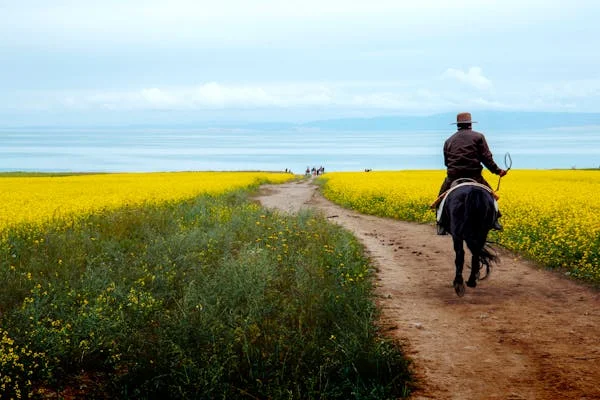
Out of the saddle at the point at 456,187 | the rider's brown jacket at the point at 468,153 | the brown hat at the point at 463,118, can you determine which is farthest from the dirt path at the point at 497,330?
the brown hat at the point at 463,118

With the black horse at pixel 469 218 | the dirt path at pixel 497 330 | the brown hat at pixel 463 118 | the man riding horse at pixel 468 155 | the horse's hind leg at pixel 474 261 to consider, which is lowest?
the dirt path at pixel 497 330

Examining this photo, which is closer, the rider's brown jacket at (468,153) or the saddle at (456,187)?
the saddle at (456,187)

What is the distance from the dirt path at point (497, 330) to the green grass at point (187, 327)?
0.46 metres

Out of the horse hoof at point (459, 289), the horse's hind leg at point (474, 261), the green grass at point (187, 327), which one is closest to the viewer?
the green grass at point (187, 327)

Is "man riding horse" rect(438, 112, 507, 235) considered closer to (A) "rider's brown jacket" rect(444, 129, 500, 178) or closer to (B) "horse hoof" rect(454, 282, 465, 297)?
(A) "rider's brown jacket" rect(444, 129, 500, 178)

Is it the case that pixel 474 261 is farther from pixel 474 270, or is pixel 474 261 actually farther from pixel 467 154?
pixel 467 154

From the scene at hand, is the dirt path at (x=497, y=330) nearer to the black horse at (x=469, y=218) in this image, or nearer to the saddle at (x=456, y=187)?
the black horse at (x=469, y=218)

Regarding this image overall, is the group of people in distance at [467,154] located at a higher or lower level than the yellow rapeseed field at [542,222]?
higher

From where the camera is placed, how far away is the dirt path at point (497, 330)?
559 centimetres

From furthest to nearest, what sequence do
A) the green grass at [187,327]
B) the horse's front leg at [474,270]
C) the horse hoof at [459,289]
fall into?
the horse's front leg at [474,270], the horse hoof at [459,289], the green grass at [187,327]

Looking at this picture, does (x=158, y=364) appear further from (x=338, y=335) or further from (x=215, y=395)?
(x=338, y=335)

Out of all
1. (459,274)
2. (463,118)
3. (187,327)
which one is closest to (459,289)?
(459,274)

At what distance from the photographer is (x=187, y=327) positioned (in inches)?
251

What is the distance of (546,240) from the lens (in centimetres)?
1295
